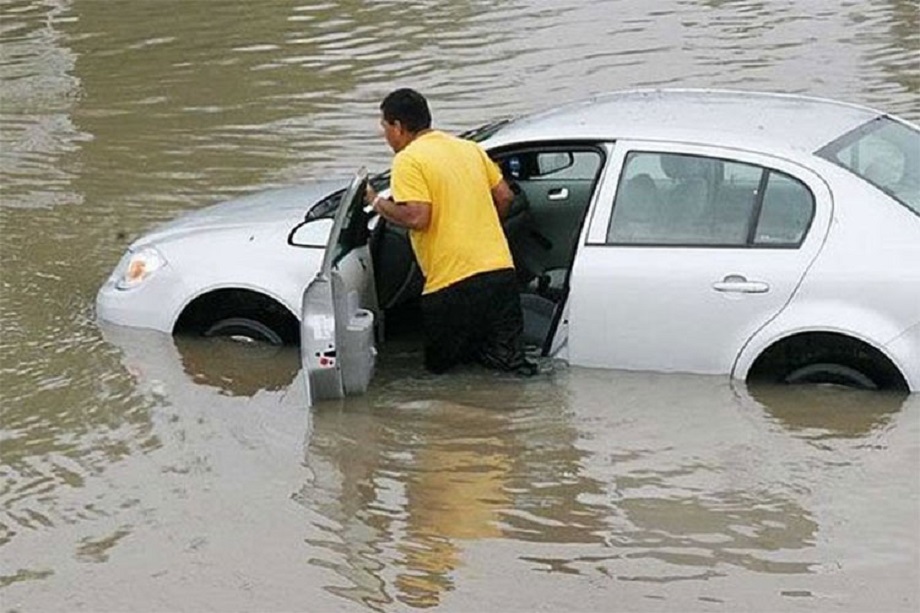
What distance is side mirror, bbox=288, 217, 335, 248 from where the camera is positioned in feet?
26.1

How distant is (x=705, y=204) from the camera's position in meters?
7.38

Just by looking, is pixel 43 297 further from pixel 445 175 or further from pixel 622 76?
pixel 622 76

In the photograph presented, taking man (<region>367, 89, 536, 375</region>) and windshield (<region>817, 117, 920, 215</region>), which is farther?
man (<region>367, 89, 536, 375</region>)

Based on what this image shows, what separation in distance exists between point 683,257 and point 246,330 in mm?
2320

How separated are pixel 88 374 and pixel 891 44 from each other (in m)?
11.5

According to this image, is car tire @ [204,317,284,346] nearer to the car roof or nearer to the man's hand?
the man's hand

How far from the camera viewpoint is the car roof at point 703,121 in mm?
7418

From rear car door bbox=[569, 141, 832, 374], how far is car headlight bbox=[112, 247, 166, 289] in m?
2.26

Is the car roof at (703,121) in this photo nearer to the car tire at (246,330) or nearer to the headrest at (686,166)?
the headrest at (686,166)

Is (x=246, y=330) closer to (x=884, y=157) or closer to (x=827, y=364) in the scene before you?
(x=827, y=364)

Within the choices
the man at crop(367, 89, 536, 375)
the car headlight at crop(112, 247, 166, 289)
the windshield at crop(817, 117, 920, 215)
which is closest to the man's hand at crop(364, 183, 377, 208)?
the man at crop(367, 89, 536, 375)

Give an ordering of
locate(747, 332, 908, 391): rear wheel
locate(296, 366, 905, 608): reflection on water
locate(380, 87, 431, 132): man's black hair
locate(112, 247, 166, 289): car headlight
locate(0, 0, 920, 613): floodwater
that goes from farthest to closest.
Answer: locate(112, 247, 166, 289): car headlight
locate(380, 87, 431, 132): man's black hair
locate(747, 332, 908, 391): rear wheel
locate(296, 366, 905, 608): reflection on water
locate(0, 0, 920, 613): floodwater

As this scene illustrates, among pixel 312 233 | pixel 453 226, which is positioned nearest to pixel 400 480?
pixel 453 226

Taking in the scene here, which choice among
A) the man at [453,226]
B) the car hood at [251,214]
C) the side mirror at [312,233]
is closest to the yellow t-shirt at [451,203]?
the man at [453,226]
